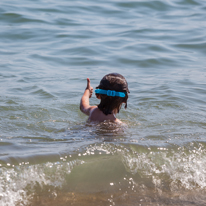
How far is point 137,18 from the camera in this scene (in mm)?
13344

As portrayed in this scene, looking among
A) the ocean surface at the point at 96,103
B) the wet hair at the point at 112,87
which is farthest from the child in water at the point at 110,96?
the ocean surface at the point at 96,103

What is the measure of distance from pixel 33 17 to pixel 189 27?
208 inches

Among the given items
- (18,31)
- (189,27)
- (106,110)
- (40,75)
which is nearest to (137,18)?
(189,27)

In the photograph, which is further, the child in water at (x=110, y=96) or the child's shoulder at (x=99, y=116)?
the child's shoulder at (x=99, y=116)

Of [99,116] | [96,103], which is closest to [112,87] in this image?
[99,116]

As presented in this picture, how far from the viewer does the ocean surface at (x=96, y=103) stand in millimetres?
3527

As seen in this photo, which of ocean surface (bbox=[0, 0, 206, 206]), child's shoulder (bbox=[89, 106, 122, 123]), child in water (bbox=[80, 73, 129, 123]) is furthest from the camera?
child's shoulder (bbox=[89, 106, 122, 123])

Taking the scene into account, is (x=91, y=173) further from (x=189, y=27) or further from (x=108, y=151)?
(x=189, y=27)

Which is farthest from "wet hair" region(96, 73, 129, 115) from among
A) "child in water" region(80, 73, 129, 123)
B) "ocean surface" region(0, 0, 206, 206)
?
"ocean surface" region(0, 0, 206, 206)

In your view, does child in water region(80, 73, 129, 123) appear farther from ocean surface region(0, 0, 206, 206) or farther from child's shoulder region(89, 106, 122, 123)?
ocean surface region(0, 0, 206, 206)

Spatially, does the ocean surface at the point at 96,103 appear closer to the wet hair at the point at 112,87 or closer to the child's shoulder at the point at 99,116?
the child's shoulder at the point at 99,116

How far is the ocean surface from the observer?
11.6 ft

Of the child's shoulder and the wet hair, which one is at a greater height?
the wet hair

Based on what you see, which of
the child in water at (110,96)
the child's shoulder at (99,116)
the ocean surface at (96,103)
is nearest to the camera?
the ocean surface at (96,103)
